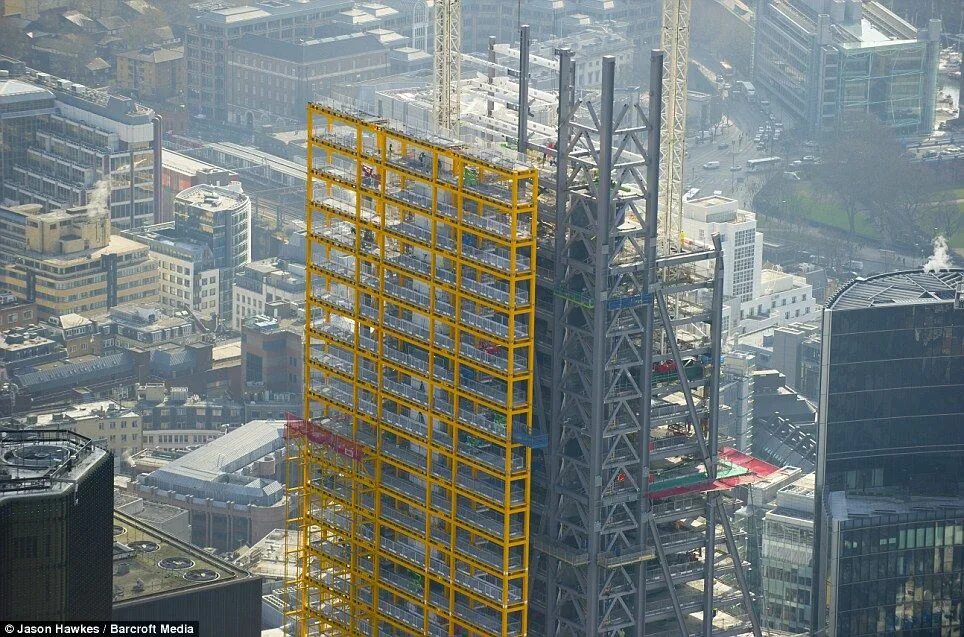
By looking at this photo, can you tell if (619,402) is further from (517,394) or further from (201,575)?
(201,575)

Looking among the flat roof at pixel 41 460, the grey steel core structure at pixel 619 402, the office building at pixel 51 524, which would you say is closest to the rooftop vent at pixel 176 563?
the grey steel core structure at pixel 619 402

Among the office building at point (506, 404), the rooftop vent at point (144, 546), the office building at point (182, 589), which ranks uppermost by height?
the office building at point (506, 404)

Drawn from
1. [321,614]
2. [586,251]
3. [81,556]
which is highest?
[586,251]

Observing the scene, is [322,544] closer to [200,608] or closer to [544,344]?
[200,608]

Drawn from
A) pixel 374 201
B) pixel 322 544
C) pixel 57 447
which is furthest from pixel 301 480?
pixel 57 447

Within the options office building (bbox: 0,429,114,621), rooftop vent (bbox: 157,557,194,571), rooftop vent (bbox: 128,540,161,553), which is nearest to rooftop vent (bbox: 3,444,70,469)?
office building (bbox: 0,429,114,621)

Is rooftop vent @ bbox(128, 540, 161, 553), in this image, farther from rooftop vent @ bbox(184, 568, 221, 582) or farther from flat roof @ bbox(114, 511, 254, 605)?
rooftop vent @ bbox(184, 568, 221, 582)

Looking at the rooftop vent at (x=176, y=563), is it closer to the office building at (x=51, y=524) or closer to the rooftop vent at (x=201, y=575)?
the rooftop vent at (x=201, y=575)
